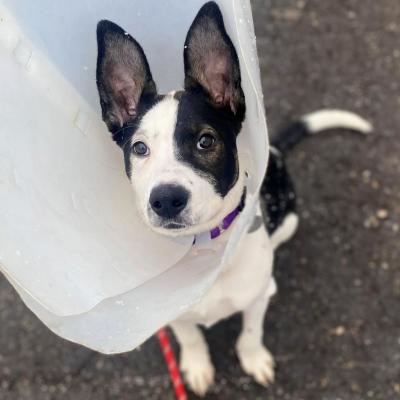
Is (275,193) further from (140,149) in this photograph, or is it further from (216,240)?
(140,149)

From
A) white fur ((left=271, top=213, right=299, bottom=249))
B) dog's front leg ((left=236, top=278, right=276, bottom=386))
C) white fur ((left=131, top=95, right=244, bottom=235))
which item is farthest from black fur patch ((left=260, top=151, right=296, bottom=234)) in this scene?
white fur ((left=131, top=95, right=244, bottom=235))

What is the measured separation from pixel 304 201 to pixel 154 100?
157 cm

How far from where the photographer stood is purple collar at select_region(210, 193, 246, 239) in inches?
88.5

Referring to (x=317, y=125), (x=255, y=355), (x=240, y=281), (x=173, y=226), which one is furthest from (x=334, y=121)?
(x=173, y=226)

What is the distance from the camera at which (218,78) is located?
2.18 m

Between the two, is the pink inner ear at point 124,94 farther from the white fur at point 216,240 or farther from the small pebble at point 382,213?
the small pebble at point 382,213

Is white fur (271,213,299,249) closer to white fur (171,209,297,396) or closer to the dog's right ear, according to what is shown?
white fur (171,209,297,396)

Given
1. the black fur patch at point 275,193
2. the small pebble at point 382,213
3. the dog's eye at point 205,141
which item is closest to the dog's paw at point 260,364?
the black fur patch at point 275,193

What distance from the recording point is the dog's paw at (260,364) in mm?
3145

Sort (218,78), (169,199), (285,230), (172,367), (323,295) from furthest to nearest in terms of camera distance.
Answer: (323,295), (285,230), (172,367), (218,78), (169,199)

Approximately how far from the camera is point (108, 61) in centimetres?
224

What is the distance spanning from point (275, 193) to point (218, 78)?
853 millimetres

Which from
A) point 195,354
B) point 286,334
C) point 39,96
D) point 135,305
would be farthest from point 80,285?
point 286,334

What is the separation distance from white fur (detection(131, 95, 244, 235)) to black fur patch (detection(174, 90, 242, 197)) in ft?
→ 0.08
